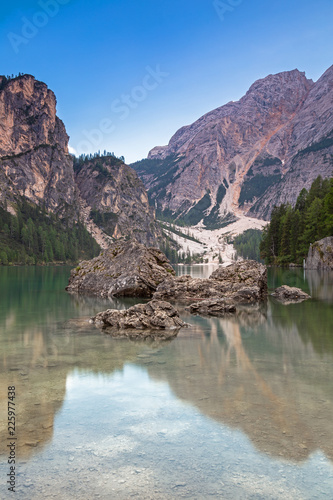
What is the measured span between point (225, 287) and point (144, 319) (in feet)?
57.2

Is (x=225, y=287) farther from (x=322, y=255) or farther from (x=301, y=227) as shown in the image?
(x=301, y=227)

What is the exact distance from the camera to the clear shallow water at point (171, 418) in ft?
19.3

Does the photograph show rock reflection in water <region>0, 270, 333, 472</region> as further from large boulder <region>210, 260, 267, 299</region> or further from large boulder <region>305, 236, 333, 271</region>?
large boulder <region>305, 236, 333, 271</region>

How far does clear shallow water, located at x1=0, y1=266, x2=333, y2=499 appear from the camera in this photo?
231 inches

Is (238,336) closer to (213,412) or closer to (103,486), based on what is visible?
(213,412)

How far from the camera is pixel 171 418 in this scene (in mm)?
8219

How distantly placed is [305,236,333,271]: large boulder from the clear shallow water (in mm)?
65388

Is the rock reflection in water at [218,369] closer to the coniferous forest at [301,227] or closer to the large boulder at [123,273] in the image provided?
the large boulder at [123,273]

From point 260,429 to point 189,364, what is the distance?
5304 millimetres

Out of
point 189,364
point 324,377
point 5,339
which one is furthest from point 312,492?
point 5,339

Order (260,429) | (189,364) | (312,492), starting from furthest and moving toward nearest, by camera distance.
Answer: (189,364), (260,429), (312,492)

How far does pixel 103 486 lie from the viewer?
18.9 feet

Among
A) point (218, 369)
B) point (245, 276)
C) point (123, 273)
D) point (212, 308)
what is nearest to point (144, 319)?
point (212, 308)

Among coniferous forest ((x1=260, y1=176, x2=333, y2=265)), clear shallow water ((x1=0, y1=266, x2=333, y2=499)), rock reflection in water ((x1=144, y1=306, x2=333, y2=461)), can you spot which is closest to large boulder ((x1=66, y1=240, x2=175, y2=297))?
rock reflection in water ((x1=144, y1=306, x2=333, y2=461))
